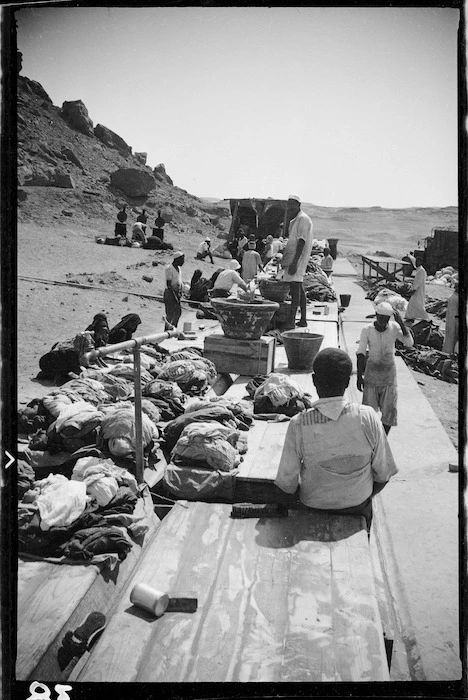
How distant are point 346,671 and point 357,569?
665mm

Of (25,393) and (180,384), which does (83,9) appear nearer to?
(180,384)

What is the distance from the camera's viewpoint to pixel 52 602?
291cm

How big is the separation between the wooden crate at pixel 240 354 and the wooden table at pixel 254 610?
369 cm

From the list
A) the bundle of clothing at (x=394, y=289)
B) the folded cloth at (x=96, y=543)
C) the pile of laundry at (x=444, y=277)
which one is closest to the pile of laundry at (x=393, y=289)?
the bundle of clothing at (x=394, y=289)

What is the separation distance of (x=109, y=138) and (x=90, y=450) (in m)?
54.8

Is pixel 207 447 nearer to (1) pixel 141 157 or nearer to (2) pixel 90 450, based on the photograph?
(2) pixel 90 450

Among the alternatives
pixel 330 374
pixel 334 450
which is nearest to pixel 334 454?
pixel 334 450

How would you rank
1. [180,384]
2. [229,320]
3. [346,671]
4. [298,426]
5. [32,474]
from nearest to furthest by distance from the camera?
1. [346,671]
2. [298,426]
3. [32,474]
4. [180,384]
5. [229,320]

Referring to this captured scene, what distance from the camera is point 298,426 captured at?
3.54 meters

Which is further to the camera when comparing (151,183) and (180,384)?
(151,183)

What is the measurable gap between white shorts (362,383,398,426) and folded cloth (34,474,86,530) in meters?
4.22

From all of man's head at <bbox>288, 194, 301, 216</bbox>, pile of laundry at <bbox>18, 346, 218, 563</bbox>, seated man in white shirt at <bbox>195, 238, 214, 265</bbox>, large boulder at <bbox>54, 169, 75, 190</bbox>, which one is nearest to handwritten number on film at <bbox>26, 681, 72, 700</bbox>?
pile of laundry at <bbox>18, 346, 218, 563</bbox>

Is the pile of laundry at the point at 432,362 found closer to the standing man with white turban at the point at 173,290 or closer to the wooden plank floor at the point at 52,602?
the standing man with white turban at the point at 173,290

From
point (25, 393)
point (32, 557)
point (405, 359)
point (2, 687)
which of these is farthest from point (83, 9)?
point (405, 359)
